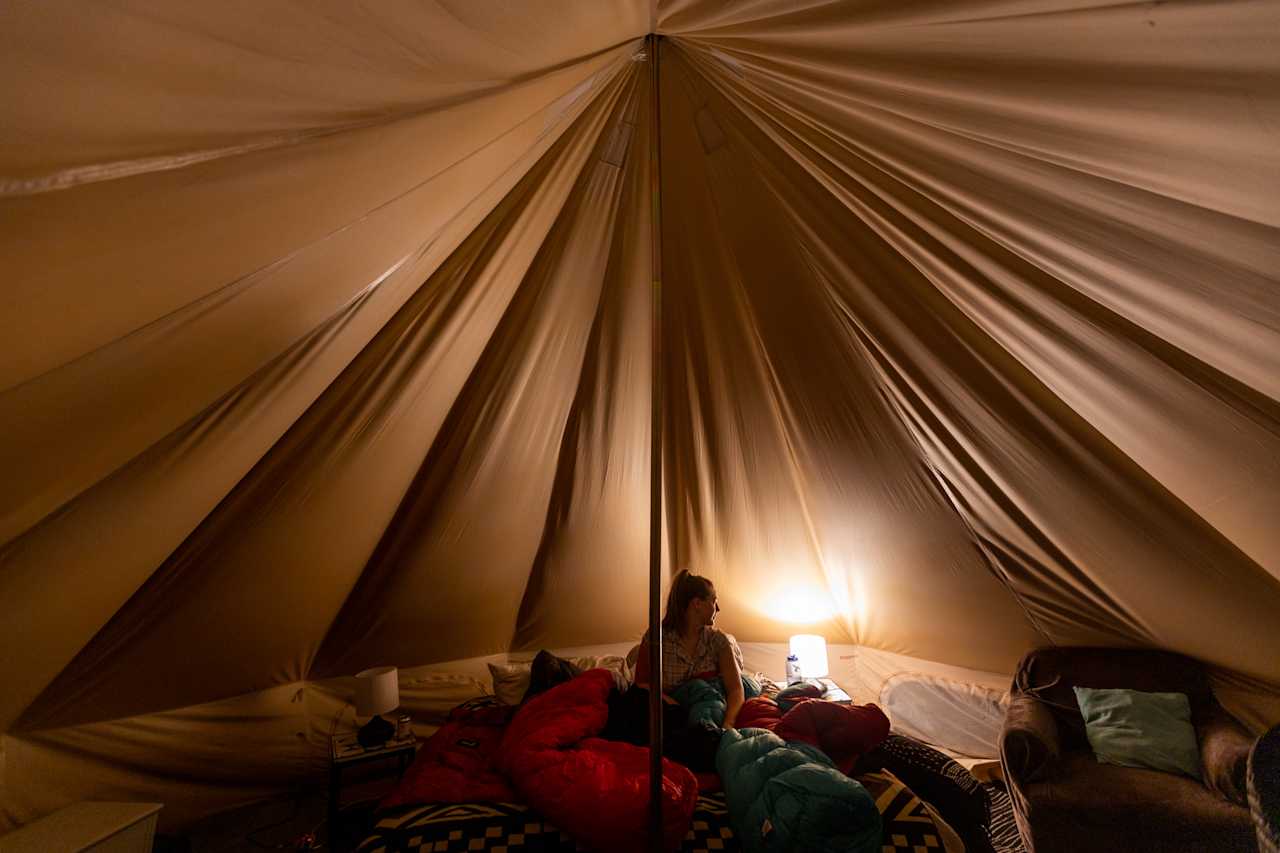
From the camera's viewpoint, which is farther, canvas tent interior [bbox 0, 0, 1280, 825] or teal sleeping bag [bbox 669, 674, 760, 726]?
teal sleeping bag [bbox 669, 674, 760, 726]

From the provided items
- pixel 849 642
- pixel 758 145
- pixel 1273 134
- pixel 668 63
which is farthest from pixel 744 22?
pixel 849 642

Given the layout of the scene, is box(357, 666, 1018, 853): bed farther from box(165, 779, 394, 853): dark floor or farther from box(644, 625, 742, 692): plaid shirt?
box(644, 625, 742, 692): plaid shirt

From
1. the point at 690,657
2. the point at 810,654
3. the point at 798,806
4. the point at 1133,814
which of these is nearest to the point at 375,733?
the point at 690,657

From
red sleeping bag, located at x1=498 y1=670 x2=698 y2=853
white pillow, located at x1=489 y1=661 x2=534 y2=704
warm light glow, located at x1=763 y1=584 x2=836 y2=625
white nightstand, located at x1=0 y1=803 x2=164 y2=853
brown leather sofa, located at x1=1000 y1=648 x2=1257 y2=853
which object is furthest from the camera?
warm light glow, located at x1=763 y1=584 x2=836 y2=625

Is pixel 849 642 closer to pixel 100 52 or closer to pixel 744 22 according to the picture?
pixel 744 22

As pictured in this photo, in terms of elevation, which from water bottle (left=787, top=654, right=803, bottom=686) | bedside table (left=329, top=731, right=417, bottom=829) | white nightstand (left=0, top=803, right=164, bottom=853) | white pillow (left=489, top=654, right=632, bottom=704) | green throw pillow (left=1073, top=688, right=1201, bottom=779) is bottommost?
water bottle (left=787, top=654, right=803, bottom=686)

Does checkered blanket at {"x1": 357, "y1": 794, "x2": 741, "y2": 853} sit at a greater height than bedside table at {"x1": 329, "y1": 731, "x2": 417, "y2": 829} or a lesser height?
greater

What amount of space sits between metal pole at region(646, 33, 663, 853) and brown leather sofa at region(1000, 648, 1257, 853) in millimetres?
1761

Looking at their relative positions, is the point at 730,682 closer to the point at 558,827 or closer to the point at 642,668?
the point at 642,668

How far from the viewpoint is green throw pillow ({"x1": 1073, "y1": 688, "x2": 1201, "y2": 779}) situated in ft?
9.46

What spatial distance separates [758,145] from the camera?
94.1 inches

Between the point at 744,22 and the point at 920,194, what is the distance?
0.78 metres

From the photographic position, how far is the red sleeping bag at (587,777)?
82.0 inches

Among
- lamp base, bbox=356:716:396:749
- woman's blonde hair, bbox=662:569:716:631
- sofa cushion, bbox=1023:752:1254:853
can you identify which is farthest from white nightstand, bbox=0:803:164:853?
sofa cushion, bbox=1023:752:1254:853
